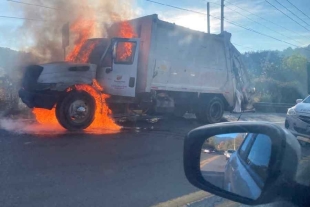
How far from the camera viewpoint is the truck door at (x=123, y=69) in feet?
34.2

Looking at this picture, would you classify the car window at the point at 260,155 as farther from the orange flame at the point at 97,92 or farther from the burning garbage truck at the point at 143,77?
the orange flame at the point at 97,92

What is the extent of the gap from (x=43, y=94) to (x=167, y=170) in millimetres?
4385

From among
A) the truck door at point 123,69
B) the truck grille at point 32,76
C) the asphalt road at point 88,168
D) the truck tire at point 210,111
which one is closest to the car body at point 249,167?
the asphalt road at point 88,168

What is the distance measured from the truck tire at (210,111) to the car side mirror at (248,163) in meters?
10.6

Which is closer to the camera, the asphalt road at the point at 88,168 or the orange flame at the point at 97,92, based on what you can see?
the asphalt road at the point at 88,168

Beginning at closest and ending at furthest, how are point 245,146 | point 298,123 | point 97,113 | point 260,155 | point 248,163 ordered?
1. point 260,155
2. point 248,163
3. point 245,146
4. point 298,123
5. point 97,113

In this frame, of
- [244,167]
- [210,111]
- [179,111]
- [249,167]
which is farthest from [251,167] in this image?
[179,111]

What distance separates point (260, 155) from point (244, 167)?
0.44 m

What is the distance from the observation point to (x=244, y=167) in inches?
92.8

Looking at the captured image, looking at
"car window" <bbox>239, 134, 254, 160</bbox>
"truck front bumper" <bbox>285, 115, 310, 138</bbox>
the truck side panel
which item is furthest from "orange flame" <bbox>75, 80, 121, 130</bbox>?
"car window" <bbox>239, 134, 254, 160</bbox>

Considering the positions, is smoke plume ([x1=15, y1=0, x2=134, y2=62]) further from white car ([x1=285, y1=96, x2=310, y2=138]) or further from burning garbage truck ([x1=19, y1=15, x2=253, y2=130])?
white car ([x1=285, y1=96, x2=310, y2=138])

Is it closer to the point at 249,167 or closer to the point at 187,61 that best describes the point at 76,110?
the point at 187,61

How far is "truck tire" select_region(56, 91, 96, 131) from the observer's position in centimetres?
909

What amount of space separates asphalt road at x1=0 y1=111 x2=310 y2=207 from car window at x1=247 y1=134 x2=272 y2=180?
0.20 m
